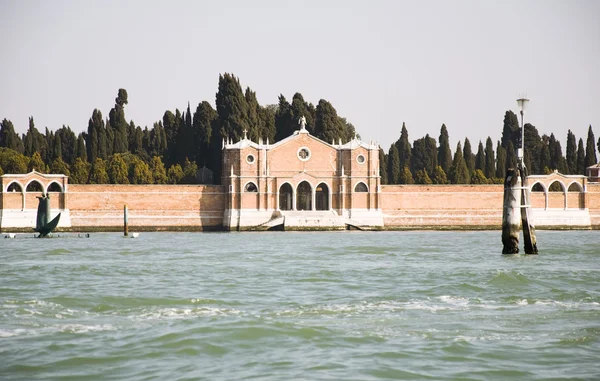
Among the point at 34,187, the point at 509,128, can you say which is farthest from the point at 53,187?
the point at 509,128

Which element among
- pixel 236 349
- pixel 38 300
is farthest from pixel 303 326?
pixel 38 300

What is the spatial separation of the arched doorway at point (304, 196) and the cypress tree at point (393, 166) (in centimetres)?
817

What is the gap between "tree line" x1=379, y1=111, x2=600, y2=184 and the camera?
52.2m

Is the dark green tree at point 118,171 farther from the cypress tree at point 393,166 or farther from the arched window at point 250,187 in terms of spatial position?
the cypress tree at point 393,166

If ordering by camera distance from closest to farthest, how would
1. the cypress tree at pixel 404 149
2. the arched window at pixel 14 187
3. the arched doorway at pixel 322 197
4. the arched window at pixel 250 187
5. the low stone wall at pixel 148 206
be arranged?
the low stone wall at pixel 148 206, the arched window at pixel 14 187, the arched window at pixel 250 187, the arched doorway at pixel 322 197, the cypress tree at pixel 404 149

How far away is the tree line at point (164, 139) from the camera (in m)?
49.2

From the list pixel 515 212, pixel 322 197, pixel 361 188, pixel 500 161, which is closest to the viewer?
pixel 515 212

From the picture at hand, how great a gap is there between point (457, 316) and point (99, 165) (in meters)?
39.1

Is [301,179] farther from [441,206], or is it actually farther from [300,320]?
[300,320]

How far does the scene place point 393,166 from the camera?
55219 millimetres

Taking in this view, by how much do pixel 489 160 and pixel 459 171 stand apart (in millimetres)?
2028

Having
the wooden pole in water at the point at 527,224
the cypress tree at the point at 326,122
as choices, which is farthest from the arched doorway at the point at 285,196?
the wooden pole in water at the point at 527,224

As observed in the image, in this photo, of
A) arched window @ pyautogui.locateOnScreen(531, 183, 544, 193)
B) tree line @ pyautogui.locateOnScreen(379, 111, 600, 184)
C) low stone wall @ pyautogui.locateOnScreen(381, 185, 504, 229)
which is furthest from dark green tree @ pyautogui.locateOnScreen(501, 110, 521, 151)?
low stone wall @ pyautogui.locateOnScreen(381, 185, 504, 229)

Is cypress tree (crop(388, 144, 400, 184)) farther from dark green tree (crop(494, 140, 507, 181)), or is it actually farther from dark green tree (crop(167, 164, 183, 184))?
dark green tree (crop(167, 164, 183, 184))
